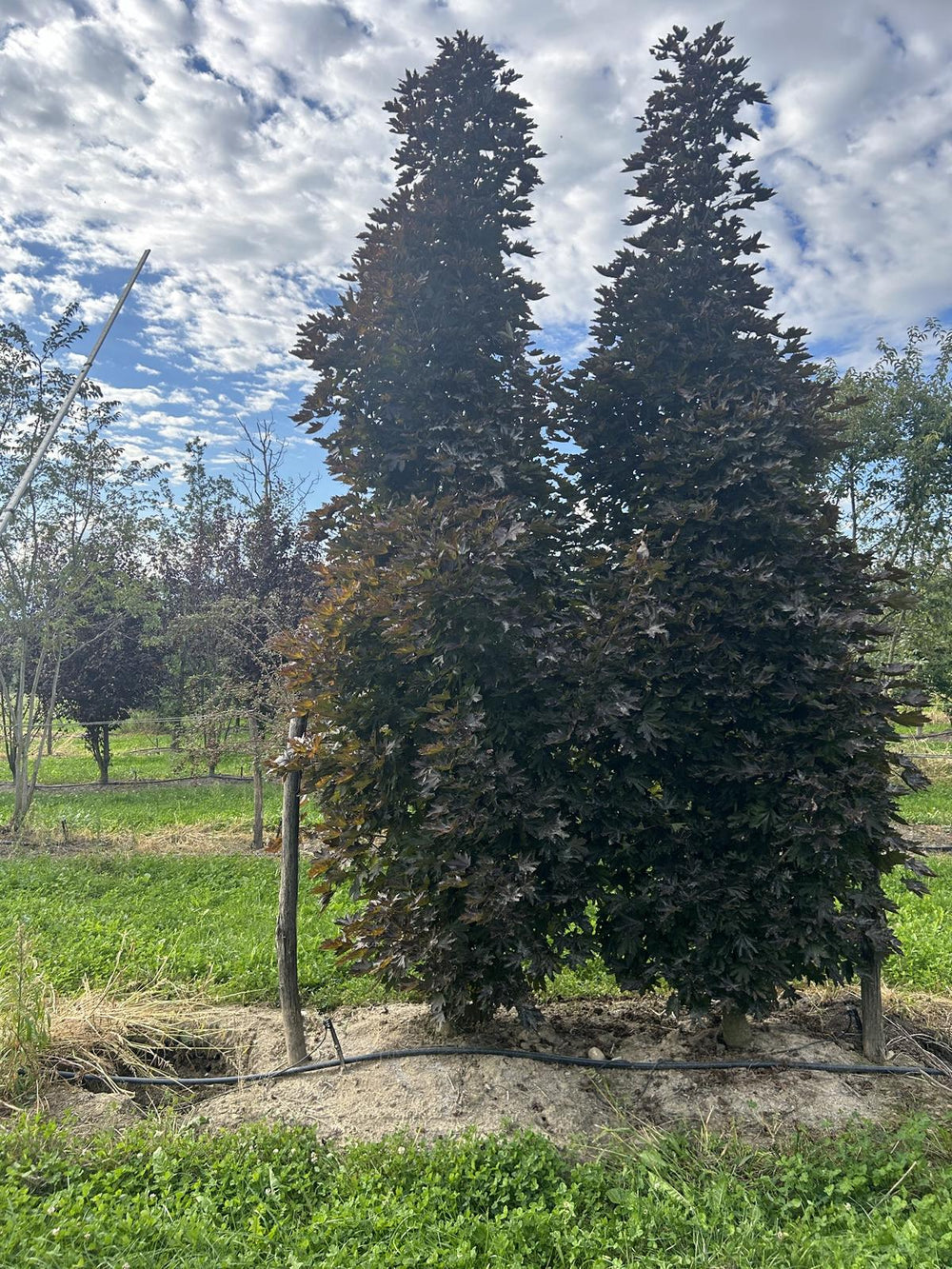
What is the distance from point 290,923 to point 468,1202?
1629 millimetres

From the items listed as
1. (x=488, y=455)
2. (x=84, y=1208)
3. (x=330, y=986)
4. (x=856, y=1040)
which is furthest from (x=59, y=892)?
(x=856, y=1040)

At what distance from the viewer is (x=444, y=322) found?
416 centimetres

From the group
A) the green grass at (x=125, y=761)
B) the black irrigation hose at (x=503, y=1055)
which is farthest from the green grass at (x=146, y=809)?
the black irrigation hose at (x=503, y=1055)

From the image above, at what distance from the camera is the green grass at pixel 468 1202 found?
250 centimetres

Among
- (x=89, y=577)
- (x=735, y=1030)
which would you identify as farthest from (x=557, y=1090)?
(x=89, y=577)

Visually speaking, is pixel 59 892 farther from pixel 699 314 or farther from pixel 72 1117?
pixel 699 314

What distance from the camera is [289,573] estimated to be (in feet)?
41.0

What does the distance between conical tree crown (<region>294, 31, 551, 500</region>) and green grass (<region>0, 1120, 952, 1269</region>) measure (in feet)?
9.60

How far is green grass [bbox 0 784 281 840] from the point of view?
428 inches

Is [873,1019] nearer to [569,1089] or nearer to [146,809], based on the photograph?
[569,1089]

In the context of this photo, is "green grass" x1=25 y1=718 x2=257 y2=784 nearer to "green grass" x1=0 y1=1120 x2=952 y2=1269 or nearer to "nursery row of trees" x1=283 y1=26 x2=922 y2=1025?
"nursery row of trees" x1=283 y1=26 x2=922 y2=1025

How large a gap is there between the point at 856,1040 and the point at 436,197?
501cm

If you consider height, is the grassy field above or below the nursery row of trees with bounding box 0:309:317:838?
below

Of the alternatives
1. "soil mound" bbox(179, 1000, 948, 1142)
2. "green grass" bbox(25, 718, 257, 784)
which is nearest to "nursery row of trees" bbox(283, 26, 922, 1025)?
"soil mound" bbox(179, 1000, 948, 1142)
